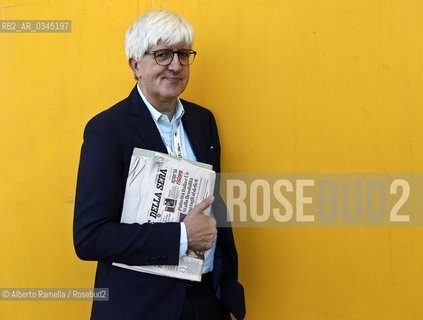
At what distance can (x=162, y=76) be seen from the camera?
5.65ft

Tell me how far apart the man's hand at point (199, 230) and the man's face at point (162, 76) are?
408 millimetres

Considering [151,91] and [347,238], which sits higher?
[151,91]

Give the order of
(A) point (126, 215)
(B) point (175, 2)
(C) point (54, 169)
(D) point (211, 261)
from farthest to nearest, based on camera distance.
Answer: (C) point (54, 169)
(B) point (175, 2)
(D) point (211, 261)
(A) point (126, 215)

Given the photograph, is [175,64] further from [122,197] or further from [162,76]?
[122,197]

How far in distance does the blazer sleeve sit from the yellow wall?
0.65 m

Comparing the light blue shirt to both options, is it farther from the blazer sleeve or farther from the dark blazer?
the blazer sleeve

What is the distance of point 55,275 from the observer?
7.77 ft

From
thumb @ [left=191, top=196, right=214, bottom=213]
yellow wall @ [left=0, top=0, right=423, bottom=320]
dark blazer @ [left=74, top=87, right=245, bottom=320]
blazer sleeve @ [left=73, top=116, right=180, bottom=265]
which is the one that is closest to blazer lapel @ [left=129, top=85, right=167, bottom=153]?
dark blazer @ [left=74, top=87, right=245, bottom=320]

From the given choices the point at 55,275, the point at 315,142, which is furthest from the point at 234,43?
the point at 55,275

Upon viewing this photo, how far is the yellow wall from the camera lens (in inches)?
76.8

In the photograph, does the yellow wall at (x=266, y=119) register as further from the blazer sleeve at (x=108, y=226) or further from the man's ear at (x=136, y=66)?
the blazer sleeve at (x=108, y=226)

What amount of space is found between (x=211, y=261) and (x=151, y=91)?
0.66 meters

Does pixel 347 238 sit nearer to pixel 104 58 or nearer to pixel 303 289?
pixel 303 289

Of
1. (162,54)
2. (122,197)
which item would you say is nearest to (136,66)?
(162,54)
